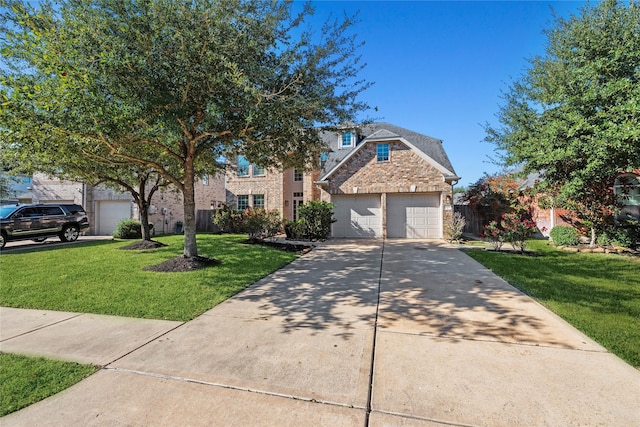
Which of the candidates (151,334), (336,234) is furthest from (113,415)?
(336,234)

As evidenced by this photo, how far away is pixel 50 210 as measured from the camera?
46.9 ft

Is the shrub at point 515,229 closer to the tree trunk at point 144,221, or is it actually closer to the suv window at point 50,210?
the tree trunk at point 144,221

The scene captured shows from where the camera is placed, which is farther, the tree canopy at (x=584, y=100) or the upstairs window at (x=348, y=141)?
the upstairs window at (x=348, y=141)

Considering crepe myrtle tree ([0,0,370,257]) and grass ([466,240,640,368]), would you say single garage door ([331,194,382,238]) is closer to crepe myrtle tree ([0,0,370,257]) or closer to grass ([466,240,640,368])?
grass ([466,240,640,368])

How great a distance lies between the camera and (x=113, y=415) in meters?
2.31

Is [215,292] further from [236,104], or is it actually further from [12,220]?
[12,220]

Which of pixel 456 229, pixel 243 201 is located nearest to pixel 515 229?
pixel 456 229

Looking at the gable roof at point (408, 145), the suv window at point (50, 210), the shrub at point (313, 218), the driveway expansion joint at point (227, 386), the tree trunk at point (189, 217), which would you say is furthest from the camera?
the gable roof at point (408, 145)

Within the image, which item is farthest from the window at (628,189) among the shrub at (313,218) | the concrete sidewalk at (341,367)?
the shrub at (313,218)

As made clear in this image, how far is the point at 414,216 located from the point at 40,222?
18101 mm

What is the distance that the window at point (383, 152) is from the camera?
15.4m

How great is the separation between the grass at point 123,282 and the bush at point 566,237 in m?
11.2

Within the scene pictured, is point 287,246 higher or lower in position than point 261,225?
lower

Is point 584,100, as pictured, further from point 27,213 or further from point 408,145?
point 27,213
